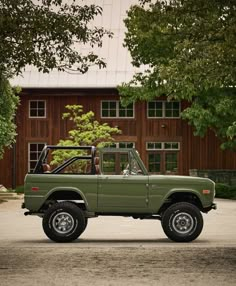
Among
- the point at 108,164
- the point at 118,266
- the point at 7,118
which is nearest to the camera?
the point at 118,266

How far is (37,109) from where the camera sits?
5647cm

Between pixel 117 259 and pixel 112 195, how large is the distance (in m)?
3.50

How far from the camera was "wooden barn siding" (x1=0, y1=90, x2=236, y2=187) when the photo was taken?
5559cm

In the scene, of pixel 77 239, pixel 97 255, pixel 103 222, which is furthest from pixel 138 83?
pixel 97 255

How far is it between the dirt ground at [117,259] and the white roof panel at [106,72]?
34.6 metres

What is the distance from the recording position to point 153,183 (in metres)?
17.7

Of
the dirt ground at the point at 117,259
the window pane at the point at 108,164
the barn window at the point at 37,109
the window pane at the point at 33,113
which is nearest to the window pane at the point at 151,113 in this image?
the barn window at the point at 37,109

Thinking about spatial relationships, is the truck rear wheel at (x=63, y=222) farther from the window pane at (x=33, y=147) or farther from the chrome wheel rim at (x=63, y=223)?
the window pane at (x=33, y=147)

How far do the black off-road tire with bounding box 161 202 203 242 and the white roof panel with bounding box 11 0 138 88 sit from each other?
38.5 m

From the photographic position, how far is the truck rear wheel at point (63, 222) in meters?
17.2

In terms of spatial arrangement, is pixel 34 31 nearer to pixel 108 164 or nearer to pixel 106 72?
pixel 108 164

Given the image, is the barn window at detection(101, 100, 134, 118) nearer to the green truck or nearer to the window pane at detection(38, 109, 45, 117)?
Answer: the window pane at detection(38, 109, 45, 117)

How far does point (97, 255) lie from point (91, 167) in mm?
3345

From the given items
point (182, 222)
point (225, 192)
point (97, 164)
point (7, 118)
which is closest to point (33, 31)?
point (97, 164)
